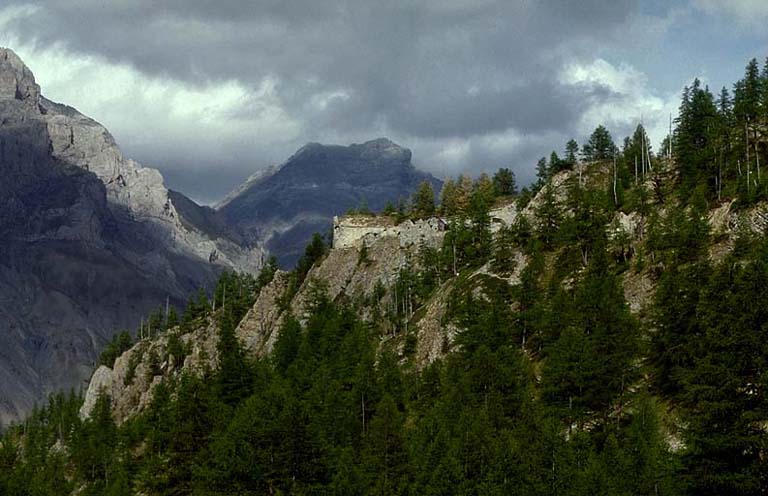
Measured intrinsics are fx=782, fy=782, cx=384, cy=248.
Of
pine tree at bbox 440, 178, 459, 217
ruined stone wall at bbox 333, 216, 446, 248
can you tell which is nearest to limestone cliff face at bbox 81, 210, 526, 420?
ruined stone wall at bbox 333, 216, 446, 248

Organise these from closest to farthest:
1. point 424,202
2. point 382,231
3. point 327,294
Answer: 1. point 327,294
2. point 382,231
3. point 424,202

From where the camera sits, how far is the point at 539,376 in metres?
79.0

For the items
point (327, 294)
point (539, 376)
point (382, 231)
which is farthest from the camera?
point (382, 231)

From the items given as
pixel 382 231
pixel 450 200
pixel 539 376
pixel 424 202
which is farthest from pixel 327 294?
pixel 539 376

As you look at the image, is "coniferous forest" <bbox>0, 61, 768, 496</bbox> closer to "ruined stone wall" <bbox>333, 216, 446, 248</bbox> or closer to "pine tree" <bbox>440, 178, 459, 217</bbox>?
"ruined stone wall" <bbox>333, 216, 446, 248</bbox>

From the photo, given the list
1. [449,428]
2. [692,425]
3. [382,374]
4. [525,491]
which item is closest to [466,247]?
[382,374]

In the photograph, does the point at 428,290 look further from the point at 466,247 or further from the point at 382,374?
the point at 382,374

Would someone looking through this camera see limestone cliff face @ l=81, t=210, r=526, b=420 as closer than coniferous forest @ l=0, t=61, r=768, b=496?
No

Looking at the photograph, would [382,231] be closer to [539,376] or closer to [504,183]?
[504,183]

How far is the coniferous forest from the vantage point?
4759 cm

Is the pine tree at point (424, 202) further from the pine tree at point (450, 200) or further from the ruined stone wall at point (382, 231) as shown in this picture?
the ruined stone wall at point (382, 231)

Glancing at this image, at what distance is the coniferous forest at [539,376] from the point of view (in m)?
47.6

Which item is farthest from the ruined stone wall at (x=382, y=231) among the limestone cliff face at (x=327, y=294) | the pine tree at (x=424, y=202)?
the pine tree at (x=424, y=202)

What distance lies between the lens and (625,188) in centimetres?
11862
